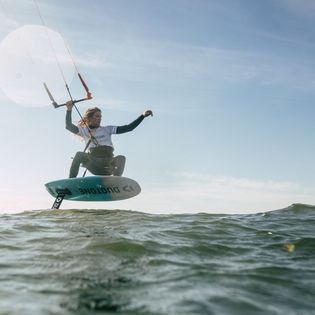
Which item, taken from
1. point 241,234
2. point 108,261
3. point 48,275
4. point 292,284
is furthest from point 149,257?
point 241,234

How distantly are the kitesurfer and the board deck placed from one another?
1.32 feet

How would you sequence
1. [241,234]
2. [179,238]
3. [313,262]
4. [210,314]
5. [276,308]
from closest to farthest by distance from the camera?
1. [210,314]
2. [276,308]
3. [313,262]
4. [179,238]
5. [241,234]

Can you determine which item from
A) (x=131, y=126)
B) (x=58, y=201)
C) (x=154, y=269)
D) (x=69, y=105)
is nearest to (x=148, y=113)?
(x=131, y=126)

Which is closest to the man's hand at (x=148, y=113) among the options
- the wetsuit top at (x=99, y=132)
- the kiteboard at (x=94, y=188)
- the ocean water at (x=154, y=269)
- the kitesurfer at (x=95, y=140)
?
the kitesurfer at (x=95, y=140)

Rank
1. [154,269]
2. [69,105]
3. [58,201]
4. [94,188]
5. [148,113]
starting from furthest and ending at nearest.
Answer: [58,201]
[94,188]
[148,113]
[69,105]
[154,269]

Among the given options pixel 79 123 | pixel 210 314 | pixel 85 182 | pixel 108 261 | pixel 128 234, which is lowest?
pixel 210 314

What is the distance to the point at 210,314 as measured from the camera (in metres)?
3.43

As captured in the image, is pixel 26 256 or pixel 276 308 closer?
pixel 276 308

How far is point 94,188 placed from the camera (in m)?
14.2

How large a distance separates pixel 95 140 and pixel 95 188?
1.72 metres

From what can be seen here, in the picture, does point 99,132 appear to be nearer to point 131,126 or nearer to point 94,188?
point 131,126

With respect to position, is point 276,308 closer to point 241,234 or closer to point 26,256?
point 26,256

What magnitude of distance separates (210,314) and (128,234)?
400 cm

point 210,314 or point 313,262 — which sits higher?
point 313,262
